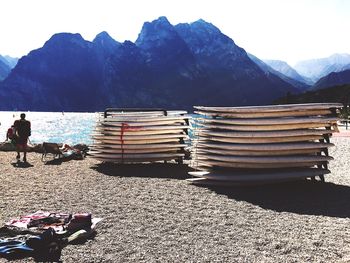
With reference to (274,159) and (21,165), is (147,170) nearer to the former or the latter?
(274,159)

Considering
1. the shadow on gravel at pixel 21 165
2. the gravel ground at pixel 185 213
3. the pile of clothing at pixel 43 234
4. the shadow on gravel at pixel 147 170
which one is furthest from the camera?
the shadow on gravel at pixel 21 165

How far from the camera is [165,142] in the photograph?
1683 cm

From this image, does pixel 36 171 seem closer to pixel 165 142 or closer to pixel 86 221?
pixel 165 142

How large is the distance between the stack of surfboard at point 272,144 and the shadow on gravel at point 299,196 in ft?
1.19

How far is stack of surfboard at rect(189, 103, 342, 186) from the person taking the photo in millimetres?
12633

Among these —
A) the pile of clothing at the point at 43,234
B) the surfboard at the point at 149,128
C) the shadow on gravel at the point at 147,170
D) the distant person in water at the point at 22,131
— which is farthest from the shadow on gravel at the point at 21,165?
the pile of clothing at the point at 43,234

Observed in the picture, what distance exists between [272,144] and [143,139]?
574 centimetres

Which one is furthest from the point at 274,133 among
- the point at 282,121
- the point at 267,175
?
the point at 267,175

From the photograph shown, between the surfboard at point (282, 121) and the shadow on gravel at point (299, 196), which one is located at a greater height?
the surfboard at point (282, 121)

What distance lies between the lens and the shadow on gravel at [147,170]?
1475cm

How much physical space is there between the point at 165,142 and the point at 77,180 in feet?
14.2

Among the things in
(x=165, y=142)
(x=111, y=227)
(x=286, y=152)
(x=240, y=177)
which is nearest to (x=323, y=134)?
(x=286, y=152)

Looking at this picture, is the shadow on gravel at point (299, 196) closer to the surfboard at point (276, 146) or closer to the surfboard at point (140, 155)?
the surfboard at point (276, 146)

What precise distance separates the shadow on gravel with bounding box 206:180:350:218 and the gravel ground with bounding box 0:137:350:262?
2 cm
